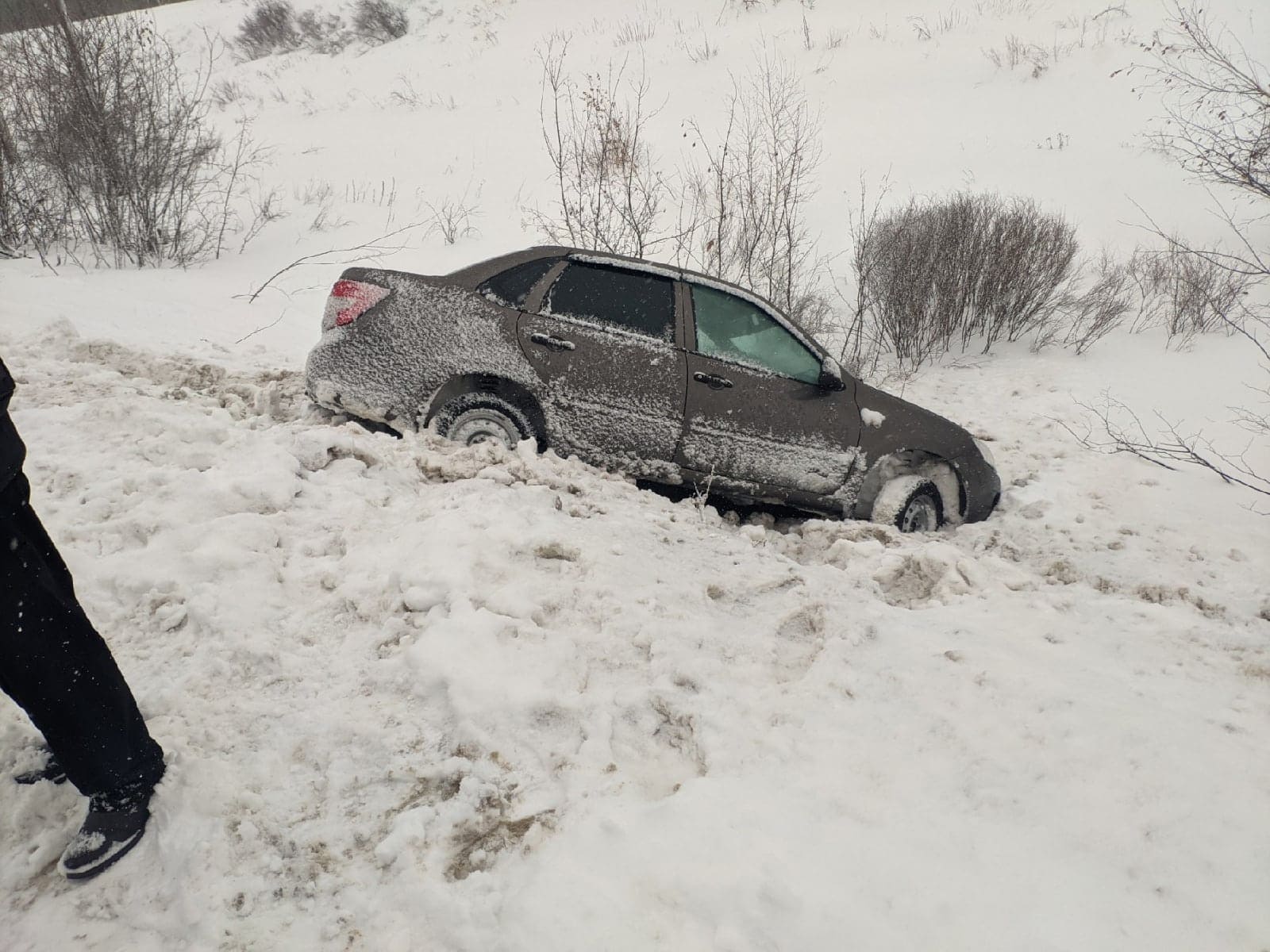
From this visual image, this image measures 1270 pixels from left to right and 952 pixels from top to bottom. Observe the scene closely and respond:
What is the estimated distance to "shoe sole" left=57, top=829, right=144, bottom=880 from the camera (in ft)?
5.10

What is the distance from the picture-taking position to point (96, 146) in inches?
334

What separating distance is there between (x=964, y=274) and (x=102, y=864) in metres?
9.96

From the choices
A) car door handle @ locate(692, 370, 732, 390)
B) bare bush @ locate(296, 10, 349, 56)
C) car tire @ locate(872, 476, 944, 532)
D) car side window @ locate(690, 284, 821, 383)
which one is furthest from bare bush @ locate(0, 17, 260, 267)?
bare bush @ locate(296, 10, 349, 56)

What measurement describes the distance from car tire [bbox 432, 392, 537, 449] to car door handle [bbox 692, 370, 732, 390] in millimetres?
1027

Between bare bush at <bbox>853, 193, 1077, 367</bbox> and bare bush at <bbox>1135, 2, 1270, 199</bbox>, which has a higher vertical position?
bare bush at <bbox>1135, 2, 1270, 199</bbox>

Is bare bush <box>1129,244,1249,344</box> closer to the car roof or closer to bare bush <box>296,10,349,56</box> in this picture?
the car roof

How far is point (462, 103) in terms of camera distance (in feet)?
58.6

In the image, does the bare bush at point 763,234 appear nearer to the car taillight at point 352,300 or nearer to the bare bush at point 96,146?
the car taillight at point 352,300

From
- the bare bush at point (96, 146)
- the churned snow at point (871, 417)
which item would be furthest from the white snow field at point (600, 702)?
the bare bush at point (96, 146)

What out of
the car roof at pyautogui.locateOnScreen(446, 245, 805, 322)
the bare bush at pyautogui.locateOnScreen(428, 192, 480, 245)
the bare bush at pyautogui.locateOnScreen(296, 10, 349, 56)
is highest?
the bare bush at pyautogui.locateOnScreen(296, 10, 349, 56)

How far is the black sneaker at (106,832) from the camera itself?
156cm

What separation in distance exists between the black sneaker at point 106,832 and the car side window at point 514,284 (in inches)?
116

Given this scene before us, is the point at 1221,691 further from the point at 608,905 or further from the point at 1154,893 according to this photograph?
the point at 608,905

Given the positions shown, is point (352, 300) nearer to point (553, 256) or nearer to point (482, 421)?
point (482, 421)
